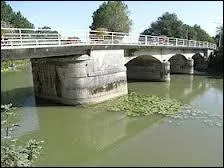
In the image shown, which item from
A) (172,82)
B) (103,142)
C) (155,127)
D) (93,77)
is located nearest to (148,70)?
(172,82)

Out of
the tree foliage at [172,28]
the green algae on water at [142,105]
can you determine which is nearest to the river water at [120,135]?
the green algae on water at [142,105]

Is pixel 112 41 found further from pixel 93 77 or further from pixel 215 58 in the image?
pixel 215 58

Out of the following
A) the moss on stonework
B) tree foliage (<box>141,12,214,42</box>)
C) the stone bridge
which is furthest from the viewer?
tree foliage (<box>141,12,214,42</box>)

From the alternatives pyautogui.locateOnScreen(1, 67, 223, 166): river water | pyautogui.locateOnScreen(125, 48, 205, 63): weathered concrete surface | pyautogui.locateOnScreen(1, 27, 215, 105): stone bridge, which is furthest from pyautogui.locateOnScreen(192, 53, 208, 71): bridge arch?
pyautogui.locateOnScreen(1, 67, 223, 166): river water

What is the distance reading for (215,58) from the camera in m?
43.8

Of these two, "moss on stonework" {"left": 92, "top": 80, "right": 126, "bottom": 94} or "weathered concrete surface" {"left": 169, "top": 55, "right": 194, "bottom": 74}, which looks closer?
"moss on stonework" {"left": 92, "top": 80, "right": 126, "bottom": 94}

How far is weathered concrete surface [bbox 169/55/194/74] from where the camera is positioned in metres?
37.5

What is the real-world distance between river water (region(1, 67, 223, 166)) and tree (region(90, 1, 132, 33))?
37.6 metres

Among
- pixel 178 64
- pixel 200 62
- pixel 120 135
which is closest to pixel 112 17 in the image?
pixel 200 62

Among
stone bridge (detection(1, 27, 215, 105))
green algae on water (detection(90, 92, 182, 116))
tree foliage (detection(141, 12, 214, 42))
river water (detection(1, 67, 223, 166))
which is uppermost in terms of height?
tree foliage (detection(141, 12, 214, 42))

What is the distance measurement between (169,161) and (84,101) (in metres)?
9.92

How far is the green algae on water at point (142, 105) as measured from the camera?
18.0 metres

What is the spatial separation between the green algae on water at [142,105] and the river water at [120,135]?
75cm

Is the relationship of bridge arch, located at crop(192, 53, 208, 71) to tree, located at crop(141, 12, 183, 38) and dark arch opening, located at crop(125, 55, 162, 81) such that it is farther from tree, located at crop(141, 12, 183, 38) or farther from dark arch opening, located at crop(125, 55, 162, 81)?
tree, located at crop(141, 12, 183, 38)
